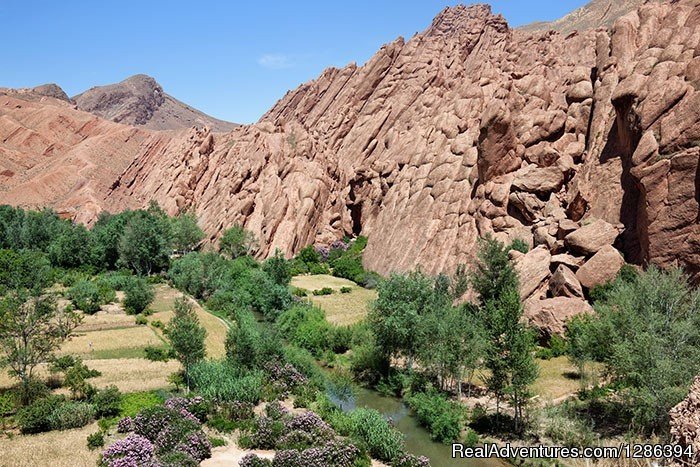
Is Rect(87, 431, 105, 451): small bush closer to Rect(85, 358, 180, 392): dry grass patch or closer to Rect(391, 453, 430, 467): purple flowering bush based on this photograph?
Rect(85, 358, 180, 392): dry grass patch

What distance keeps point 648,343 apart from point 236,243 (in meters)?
60.7

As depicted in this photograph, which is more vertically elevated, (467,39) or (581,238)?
(467,39)

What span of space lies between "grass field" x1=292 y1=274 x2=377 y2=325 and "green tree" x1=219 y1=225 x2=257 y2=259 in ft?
40.3

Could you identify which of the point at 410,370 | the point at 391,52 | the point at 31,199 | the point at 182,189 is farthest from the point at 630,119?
the point at 31,199

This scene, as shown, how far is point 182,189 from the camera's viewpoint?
332ft

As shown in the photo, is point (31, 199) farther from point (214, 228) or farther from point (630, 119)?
point (630, 119)

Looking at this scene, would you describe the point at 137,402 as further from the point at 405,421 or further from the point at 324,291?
the point at 324,291

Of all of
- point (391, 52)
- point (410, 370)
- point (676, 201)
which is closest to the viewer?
point (410, 370)

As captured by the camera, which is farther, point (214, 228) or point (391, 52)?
point (391, 52)

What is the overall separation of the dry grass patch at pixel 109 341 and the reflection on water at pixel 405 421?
16362 mm

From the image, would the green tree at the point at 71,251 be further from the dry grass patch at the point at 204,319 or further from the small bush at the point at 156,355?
the small bush at the point at 156,355

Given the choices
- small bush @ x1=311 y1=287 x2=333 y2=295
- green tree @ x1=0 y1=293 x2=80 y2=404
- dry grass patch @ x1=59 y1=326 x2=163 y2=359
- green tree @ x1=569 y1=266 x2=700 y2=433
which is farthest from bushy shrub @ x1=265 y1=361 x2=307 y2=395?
small bush @ x1=311 y1=287 x2=333 y2=295

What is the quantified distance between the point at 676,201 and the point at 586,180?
13.4 m

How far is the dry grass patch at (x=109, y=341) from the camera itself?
3872 centimetres
